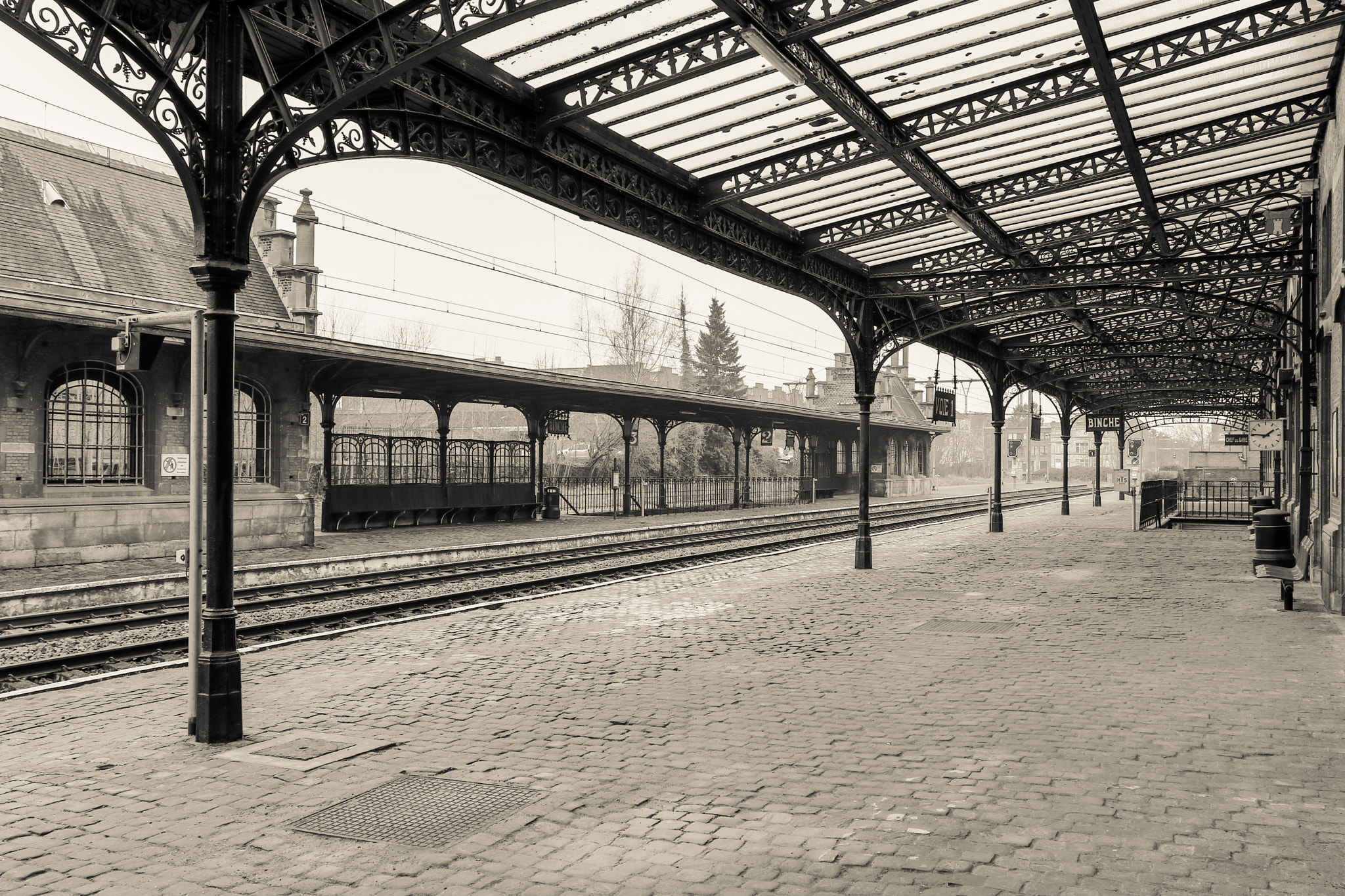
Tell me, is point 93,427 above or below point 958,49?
below

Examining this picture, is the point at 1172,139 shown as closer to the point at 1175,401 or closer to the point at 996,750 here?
the point at 996,750

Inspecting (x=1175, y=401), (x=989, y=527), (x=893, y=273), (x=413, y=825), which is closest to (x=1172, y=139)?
(x=893, y=273)

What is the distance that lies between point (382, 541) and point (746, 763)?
17.8 metres

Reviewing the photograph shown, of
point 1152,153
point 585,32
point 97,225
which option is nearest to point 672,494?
point 97,225

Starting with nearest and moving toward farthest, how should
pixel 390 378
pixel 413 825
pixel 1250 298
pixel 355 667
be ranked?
pixel 413 825 < pixel 355 667 < pixel 1250 298 < pixel 390 378

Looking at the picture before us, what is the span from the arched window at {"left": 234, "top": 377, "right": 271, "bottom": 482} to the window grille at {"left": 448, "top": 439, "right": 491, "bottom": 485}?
8371mm

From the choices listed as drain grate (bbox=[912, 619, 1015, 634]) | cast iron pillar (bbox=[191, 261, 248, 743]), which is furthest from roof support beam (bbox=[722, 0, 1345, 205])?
cast iron pillar (bbox=[191, 261, 248, 743])

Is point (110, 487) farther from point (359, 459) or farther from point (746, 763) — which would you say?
point (746, 763)

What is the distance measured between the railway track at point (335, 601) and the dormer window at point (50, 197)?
1085 centimetres

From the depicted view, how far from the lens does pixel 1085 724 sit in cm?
618

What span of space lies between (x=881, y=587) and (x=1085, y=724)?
7.73 meters

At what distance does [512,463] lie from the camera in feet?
101

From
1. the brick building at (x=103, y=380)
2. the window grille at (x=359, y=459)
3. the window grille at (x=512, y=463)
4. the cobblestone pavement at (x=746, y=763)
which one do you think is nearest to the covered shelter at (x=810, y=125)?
the cobblestone pavement at (x=746, y=763)

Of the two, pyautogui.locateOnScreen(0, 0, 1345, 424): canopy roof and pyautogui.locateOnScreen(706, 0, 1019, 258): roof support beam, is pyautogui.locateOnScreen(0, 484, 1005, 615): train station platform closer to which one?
pyautogui.locateOnScreen(0, 0, 1345, 424): canopy roof
